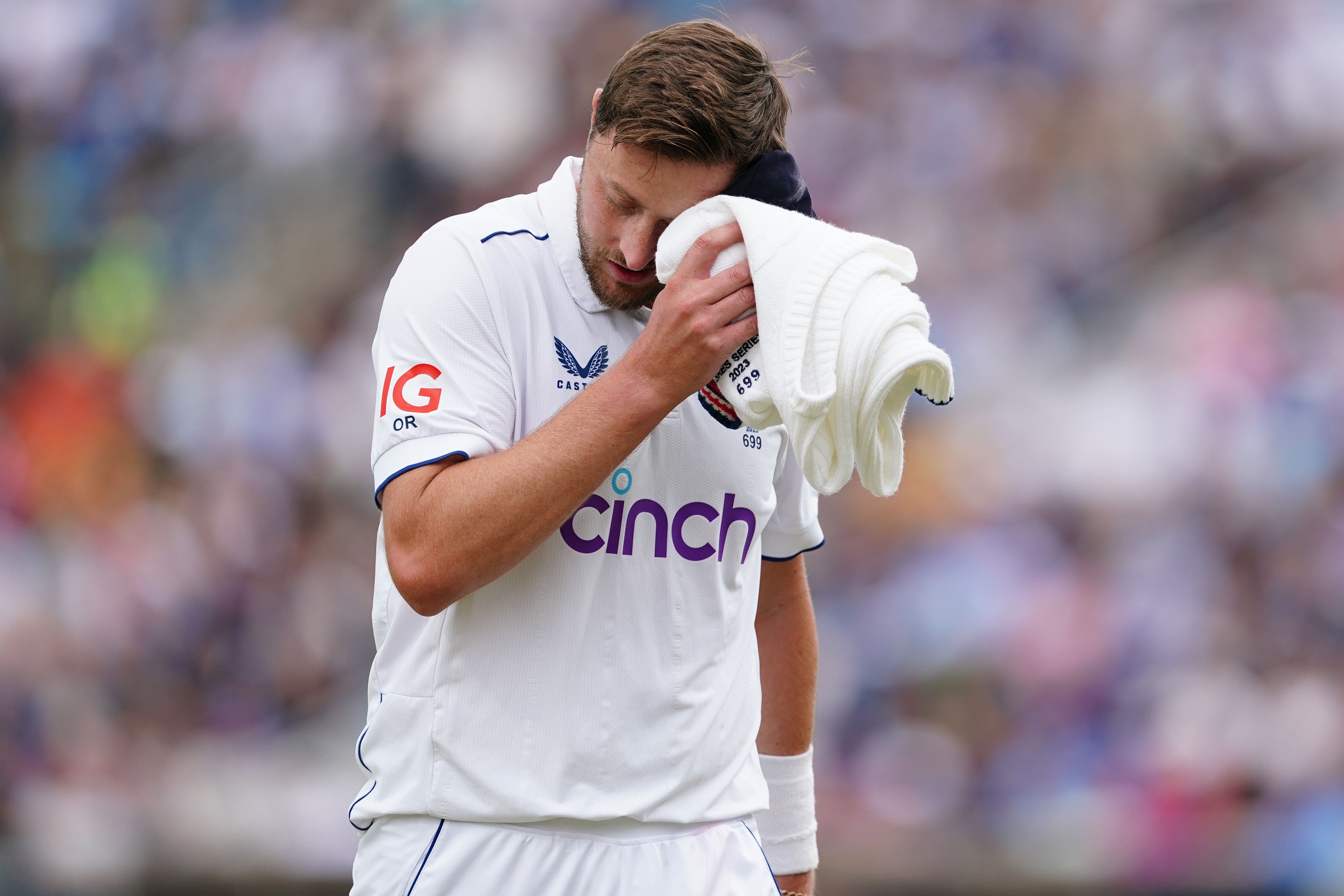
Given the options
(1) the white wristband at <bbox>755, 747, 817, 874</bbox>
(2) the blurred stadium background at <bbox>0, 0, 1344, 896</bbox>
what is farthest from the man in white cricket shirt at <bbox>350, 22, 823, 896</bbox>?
(2) the blurred stadium background at <bbox>0, 0, 1344, 896</bbox>

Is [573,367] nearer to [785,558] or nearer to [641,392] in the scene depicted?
[641,392]

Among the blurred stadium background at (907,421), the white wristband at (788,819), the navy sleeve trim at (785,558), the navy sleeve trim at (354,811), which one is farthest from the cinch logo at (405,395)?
the blurred stadium background at (907,421)

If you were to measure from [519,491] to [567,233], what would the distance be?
0.48 m

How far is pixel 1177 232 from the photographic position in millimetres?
6742

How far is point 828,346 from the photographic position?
1796 millimetres

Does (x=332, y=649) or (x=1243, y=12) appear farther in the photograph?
(x=1243, y=12)

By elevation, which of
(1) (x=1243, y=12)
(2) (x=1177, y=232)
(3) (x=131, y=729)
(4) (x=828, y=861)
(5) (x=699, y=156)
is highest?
(1) (x=1243, y=12)

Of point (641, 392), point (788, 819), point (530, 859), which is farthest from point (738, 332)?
point (788, 819)

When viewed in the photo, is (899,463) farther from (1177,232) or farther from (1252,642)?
(1177,232)

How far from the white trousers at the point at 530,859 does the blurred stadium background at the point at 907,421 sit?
344 cm

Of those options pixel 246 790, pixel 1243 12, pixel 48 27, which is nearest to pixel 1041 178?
pixel 1243 12

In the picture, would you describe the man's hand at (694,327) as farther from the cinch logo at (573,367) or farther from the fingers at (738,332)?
the cinch logo at (573,367)

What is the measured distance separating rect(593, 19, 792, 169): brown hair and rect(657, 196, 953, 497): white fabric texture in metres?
0.11

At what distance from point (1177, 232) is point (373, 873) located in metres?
5.74
